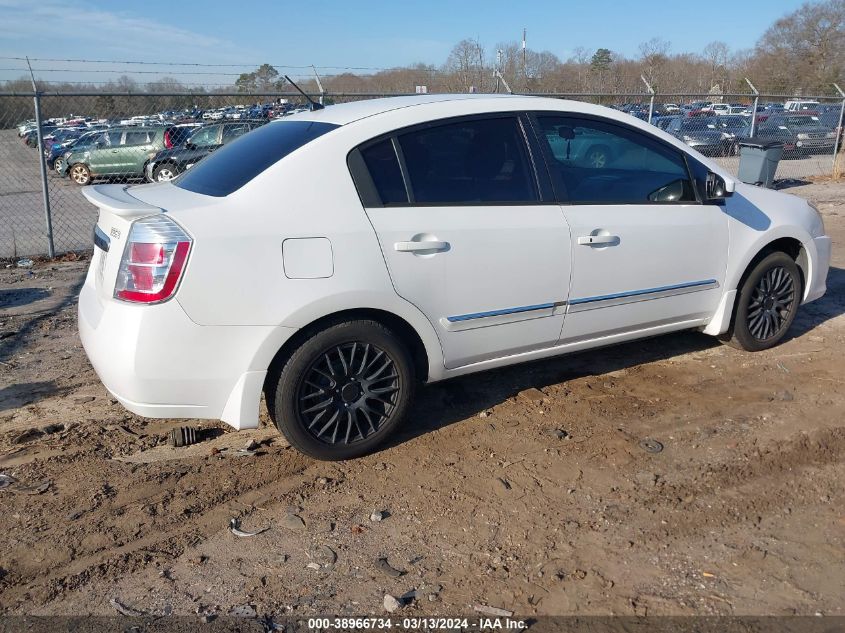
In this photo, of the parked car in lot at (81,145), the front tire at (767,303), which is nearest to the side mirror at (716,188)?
the front tire at (767,303)

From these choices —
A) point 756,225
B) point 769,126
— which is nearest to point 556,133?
point 756,225

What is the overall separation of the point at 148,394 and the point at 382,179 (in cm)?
157

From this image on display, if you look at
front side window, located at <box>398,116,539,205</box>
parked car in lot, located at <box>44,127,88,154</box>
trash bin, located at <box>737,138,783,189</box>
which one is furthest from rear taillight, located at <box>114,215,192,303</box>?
parked car in lot, located at <box>44,127,88,154</box>

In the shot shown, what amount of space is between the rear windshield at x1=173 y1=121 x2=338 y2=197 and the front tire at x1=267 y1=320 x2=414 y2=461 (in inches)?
35.8

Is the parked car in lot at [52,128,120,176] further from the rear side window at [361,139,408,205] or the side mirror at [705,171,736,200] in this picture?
the side mirror at [705,171,736,200]

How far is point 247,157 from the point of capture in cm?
411

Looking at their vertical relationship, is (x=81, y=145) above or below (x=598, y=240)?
below

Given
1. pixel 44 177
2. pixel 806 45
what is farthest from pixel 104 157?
pixel 806 45

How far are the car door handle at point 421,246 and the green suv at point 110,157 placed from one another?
62.7ft

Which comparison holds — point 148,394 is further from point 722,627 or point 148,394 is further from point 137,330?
point 722,627

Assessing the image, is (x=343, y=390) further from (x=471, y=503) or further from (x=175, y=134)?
(x=175, y=134)

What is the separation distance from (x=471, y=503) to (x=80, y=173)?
21186mm

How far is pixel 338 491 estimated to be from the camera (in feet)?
12.2

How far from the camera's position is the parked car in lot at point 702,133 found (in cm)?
1816
